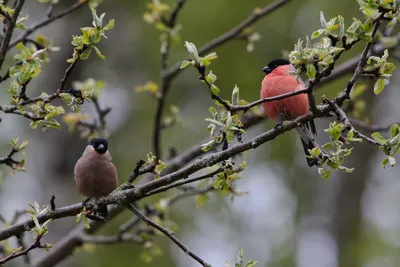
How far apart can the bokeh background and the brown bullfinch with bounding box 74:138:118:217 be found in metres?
1.66

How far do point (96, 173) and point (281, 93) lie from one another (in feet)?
4.51

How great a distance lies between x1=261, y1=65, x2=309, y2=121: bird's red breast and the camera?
3605 millimetres

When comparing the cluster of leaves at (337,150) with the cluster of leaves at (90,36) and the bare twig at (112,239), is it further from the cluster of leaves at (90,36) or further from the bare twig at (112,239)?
the bare twig at (112,239)

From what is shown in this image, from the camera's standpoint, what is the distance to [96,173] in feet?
12.3

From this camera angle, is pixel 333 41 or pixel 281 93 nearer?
pixel 333 41

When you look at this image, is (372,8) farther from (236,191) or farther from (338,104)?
(236,191)

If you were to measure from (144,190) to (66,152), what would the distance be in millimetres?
3900

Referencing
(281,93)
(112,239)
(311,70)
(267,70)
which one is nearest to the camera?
(311,70)

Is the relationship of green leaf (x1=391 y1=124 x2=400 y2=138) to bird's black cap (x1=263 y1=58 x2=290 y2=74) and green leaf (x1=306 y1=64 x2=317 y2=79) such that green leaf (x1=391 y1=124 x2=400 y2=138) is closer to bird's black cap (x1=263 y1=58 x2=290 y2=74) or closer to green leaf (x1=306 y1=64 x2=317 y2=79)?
green leaf (x1=306 y1=64 x2=317 y2=79)

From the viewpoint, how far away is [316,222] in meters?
9.48

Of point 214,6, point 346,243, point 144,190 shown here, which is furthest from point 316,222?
point 144,190

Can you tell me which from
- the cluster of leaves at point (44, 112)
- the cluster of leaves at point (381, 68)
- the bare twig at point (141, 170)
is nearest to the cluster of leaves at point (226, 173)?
the bare twig at point (141, 170)

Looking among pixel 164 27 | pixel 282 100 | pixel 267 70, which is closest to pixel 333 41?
pixel 282 100

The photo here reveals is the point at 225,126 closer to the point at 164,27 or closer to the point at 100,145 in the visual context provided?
the point at 100,145
